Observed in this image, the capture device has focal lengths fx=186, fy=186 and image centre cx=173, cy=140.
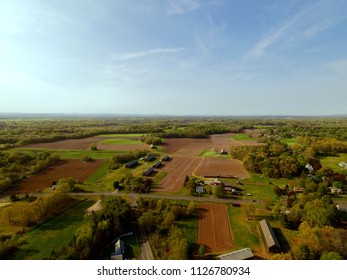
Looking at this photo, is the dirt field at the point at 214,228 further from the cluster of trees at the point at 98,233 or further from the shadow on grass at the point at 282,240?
the cluster of trees at the point at 98,233

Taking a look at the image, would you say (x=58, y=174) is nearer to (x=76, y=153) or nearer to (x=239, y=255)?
(x=76, y=153)

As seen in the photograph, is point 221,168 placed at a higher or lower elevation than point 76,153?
lower

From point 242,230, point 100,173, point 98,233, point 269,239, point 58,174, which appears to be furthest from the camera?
point 100,173

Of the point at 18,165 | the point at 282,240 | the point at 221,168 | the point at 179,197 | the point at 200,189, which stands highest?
the point at 18,165

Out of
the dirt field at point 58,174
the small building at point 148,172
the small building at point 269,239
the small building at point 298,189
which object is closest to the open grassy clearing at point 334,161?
the small building at point 298,189

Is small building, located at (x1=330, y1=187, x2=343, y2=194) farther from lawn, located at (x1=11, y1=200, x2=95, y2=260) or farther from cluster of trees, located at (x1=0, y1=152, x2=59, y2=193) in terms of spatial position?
cluster of trees, located at (x1=0, y1=152, x2=59, y2=193)

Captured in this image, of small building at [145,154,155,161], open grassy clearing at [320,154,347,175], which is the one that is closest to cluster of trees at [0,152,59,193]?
small building at [145,154,155,161]

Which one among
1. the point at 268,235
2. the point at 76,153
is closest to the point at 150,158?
the point at 76,153

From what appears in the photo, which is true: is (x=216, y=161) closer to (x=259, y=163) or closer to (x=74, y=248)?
(x=259, y=163)
